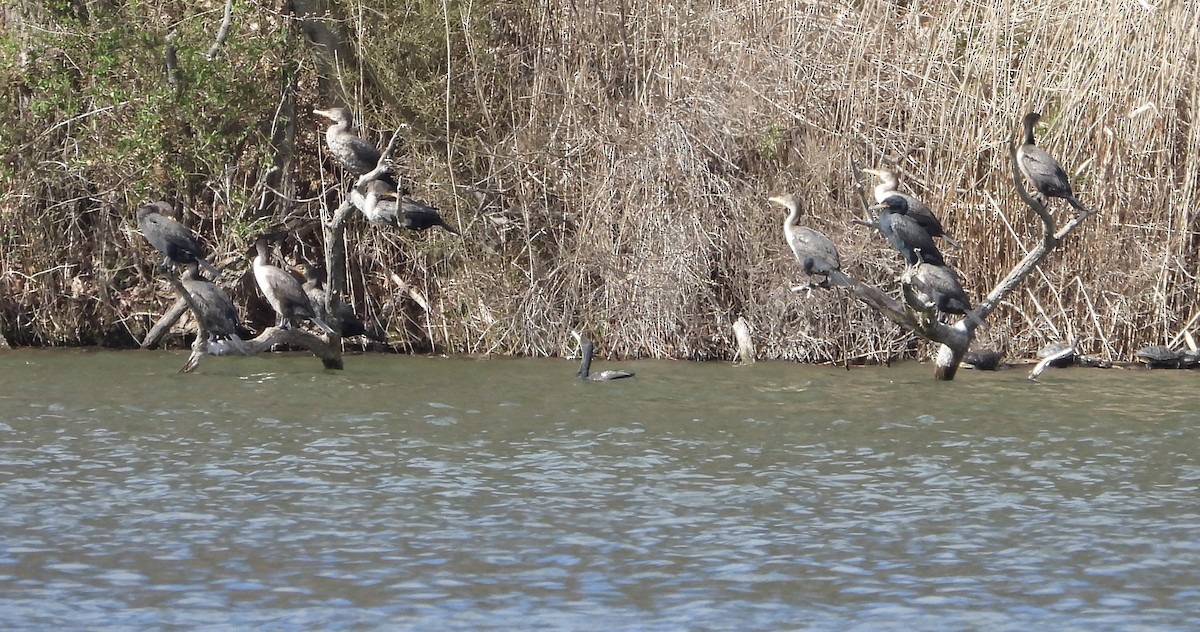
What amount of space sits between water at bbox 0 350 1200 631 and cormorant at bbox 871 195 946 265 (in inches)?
34.9

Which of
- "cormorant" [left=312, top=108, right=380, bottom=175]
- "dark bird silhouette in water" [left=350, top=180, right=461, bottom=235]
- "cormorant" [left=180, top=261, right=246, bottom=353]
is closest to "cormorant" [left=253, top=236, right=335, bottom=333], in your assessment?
"cormorant" [left=180, top=261, right=246, bottom=353]

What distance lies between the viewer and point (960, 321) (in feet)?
34.0

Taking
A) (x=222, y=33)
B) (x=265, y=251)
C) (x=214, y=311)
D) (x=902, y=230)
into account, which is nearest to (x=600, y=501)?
(x=902, y=230)

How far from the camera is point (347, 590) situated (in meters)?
5.38

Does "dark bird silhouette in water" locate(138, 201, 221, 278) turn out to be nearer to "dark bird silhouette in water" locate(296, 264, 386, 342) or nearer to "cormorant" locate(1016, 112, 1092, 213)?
"dark bird silhouette in water" locate(296, 264, 386, 342)

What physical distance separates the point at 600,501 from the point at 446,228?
15.2 feet

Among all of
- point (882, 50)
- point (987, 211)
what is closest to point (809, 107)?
point (882, 50)

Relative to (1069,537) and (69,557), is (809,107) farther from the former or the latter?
(69,557)

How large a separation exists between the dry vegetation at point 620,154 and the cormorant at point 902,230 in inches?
55.2

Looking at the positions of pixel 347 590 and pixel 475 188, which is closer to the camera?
pixel 347 590

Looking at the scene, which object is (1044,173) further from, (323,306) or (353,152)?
(323,306)

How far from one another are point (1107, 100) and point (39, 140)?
303 inches

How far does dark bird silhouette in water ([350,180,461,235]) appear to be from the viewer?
10461 mm

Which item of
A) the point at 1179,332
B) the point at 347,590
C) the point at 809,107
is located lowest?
the point at 347,590
